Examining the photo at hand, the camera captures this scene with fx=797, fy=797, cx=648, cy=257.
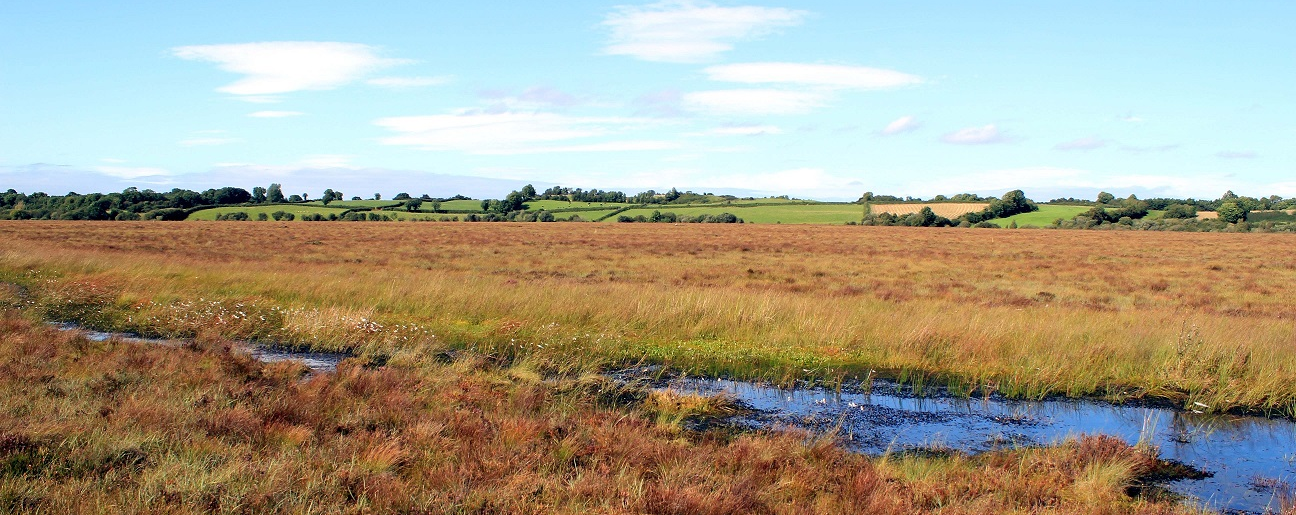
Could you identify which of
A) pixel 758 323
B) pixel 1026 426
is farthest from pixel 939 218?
pixel 1026 426

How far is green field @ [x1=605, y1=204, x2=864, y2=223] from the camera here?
4405 inches

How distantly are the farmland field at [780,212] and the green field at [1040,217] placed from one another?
19545mm

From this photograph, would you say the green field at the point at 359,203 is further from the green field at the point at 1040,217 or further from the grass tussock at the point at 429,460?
the grass tussock at the point at 429,460

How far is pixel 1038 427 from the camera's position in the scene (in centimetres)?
873

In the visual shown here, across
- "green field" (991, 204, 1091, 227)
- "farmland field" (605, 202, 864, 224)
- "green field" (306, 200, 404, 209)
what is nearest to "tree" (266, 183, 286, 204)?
"green field" (306, 200, 404, 209)

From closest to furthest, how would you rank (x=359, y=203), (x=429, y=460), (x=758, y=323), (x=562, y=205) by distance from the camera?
(x=429, y=460)
(x=758, y=323)
(x=359, y=203)
(x=562, y=205)

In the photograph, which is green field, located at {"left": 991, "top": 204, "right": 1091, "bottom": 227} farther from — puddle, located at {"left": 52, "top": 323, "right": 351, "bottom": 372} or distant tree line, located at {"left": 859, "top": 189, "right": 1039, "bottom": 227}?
puddle, located at {"left": 52, "top": 323, "right": 351, "bottom": 372}

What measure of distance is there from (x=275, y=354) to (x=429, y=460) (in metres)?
6.75

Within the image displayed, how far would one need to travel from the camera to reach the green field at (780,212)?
11188 cm

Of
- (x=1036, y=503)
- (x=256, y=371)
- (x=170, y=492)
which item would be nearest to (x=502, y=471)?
(x=170, y=492)

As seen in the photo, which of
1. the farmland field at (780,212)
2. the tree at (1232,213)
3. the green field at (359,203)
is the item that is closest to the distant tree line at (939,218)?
the farmland field at (780,212)

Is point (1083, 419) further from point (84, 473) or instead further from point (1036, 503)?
point (84, 473)

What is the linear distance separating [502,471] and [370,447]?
1216 mm

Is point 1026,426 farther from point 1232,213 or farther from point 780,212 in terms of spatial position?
point 1232,213
